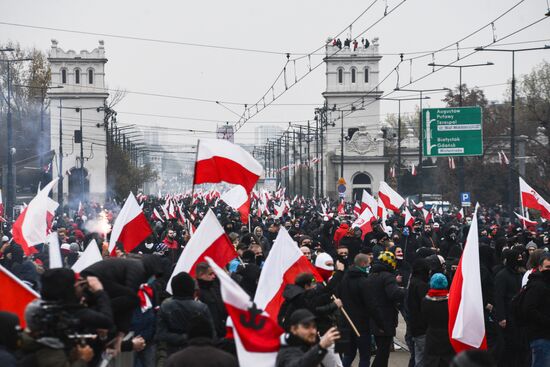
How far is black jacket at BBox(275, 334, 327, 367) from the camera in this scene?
24.7 feet

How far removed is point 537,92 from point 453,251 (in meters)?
53.9

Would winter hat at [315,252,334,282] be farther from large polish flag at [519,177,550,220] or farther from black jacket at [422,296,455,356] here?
large polish flag at [519,177,550,220]

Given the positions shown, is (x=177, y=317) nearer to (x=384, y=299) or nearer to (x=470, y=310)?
(x=470, y=310)

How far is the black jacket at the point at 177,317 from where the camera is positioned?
32.1ft

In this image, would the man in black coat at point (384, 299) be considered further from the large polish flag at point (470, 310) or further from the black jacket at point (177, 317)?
the black jacket at point (177, 317)

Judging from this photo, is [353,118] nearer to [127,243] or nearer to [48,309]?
[127,243]

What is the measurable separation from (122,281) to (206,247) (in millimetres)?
2443

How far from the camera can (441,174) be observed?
67125 millimetres

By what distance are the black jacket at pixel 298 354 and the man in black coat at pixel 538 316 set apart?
367 cm

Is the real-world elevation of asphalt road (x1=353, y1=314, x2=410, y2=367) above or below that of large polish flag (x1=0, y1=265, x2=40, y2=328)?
below

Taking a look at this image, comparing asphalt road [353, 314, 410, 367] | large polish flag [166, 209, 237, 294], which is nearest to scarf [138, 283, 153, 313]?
large polish flag [166, 209, 237, 294]

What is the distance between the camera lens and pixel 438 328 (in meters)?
11.0

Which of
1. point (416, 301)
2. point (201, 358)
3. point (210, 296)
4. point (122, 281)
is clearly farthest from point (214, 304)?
point (201, 358)

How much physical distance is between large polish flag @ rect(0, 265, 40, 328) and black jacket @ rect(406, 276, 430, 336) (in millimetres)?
5150
